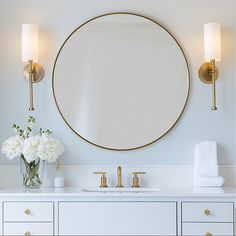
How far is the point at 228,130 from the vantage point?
10.6 ft

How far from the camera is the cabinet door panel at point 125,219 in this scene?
9.02 ft

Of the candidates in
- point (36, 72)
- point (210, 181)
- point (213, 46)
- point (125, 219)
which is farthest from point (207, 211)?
point (36, 72)

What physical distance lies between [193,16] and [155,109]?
2.13ft

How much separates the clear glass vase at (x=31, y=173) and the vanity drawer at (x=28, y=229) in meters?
0.33

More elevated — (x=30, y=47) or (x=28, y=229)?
(x=30, y=47)

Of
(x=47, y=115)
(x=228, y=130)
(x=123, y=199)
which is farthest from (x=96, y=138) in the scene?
(x=228, y=130)

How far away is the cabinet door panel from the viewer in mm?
2750

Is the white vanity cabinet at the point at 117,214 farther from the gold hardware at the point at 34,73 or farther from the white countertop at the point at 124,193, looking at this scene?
the gold hardware at the point at 34,73

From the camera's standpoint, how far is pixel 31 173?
10.1ft

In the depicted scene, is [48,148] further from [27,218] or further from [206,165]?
[206,165]

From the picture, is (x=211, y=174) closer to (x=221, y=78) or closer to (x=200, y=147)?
(x=200, y=147)

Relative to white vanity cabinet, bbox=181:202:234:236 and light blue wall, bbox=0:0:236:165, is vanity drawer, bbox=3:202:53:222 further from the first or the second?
white vanity cabinet, bbox=181:202:234:236

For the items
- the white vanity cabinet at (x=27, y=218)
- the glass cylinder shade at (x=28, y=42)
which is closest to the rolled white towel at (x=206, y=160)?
the white vanity cabinet at (x=27, y=218)

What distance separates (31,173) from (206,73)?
127cm
